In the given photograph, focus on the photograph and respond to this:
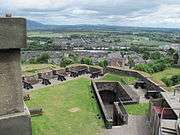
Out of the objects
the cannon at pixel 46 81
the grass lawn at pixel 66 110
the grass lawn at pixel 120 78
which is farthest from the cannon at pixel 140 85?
the cannon at pixel 46 81

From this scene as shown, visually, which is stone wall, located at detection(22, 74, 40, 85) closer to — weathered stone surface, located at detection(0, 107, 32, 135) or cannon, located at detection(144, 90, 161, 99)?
cannon, located at detection(144, 90, 161, 99)

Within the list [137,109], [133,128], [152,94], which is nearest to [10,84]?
[133,128]

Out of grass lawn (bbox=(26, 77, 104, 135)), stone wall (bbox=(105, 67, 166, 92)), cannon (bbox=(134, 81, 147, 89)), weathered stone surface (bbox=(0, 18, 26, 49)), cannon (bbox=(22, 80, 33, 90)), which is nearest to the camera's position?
weathered stone surface (bbox=(0, 18, 26, 49))

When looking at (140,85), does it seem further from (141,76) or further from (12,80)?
(12,80)

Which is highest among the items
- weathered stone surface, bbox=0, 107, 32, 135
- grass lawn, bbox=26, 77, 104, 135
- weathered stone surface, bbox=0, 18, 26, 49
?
weathered stone surface, bbox=0, 18, 26, 49

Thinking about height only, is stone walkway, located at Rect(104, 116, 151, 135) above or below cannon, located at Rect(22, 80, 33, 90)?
below

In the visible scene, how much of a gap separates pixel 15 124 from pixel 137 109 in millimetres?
17377

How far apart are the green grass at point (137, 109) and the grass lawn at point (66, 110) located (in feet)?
7.14

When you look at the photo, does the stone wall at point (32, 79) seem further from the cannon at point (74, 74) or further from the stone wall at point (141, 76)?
the stone wall at point (141, 76)

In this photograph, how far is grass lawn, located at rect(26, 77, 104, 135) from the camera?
52.8ft

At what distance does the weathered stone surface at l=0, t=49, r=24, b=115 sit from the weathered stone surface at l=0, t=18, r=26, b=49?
0.81ft

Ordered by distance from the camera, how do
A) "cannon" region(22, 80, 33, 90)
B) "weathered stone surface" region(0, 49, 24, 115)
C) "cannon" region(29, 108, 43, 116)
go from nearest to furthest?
"weathered stone surface" region(0, 49, 24, 115) < "cannon" region(29, 108, 43, 116) < "cannon" region(22, 80, 33, 90)

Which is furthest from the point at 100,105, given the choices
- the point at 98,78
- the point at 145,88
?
the point at 98,78

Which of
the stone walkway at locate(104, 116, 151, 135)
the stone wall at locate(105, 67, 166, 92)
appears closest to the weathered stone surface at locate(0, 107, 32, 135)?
the stone walkway at locate(104, 116, 151, 135)
